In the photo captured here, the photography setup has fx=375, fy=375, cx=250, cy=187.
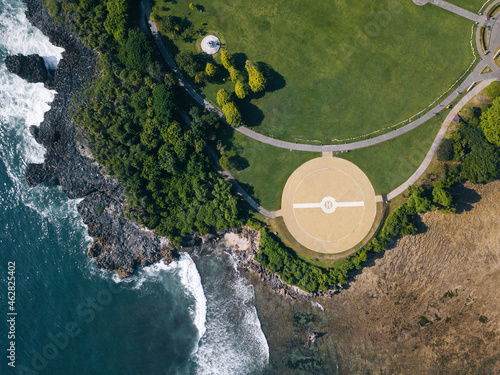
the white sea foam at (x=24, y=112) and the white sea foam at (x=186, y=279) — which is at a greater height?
the white sea foam at (x=24, y=112)

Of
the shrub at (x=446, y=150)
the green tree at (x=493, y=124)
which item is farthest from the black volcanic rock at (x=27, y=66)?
the green tree at (x=493, y=124)

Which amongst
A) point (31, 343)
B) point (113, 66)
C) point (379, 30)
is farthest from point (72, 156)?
point (379, 30)

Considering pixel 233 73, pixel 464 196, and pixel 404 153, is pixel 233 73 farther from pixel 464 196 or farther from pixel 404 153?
pixel 464 196

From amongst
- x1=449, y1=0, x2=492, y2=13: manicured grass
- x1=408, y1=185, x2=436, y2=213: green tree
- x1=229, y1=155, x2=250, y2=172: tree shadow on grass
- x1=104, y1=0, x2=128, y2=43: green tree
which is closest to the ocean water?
x1=104, y1=0, x2=128, y2=43: green tree

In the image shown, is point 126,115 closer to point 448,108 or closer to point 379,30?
point 379,30

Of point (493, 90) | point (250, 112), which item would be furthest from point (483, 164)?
point (250, 112)

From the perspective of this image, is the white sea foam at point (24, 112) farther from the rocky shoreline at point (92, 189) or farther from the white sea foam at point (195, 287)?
the white sea foam at point (195, 287)
